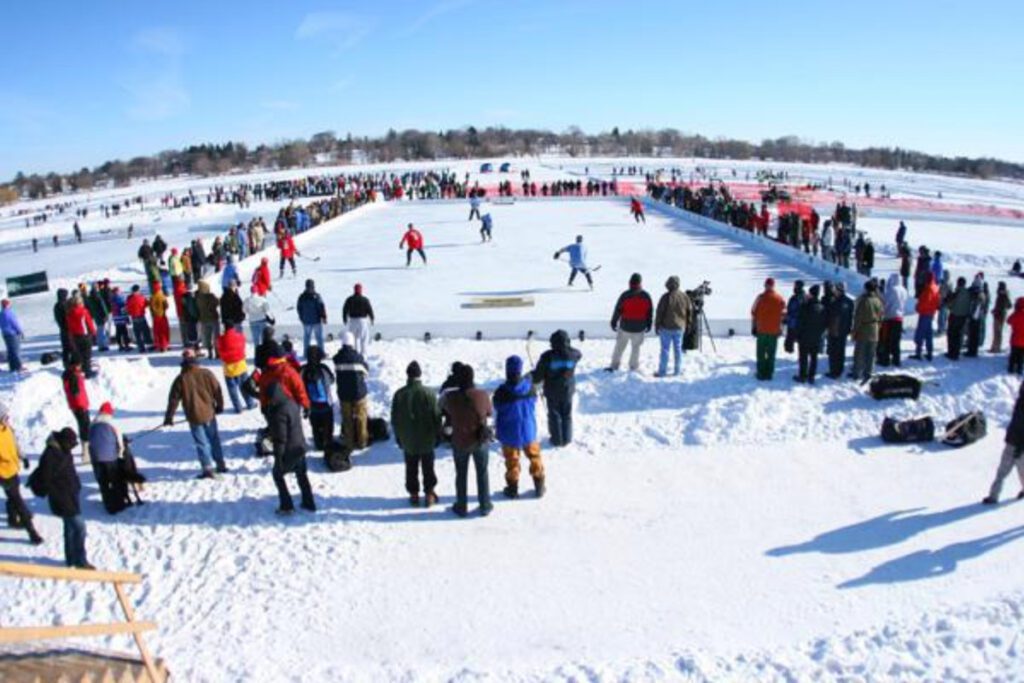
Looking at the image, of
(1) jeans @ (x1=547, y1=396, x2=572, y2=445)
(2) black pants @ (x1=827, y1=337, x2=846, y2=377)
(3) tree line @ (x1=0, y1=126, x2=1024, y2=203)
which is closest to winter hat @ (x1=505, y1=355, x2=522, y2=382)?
(1) jeans @ (x1=547, y1=396, x2=572, y2=445)

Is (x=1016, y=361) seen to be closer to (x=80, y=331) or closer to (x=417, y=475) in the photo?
(x=417, y=475)

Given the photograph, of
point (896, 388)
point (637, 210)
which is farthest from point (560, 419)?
point (637, 210)

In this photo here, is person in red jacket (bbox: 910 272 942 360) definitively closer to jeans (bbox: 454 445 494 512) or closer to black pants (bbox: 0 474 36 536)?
jeans (bbox: 454 445 494 512)

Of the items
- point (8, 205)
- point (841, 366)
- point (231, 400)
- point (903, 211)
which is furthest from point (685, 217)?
point (8, 205)

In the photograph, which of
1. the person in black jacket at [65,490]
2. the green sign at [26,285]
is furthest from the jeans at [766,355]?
the green sign at [26,285]

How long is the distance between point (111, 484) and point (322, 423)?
2.06 m

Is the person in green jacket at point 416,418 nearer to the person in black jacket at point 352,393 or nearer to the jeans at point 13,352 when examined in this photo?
the person in black jacket at point 352,393

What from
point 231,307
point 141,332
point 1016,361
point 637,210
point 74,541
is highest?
point 637,210

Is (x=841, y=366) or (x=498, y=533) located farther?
(x=841, y=366)

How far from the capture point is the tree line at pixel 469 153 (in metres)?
130

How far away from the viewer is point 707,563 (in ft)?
19.4

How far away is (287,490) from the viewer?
6.85m

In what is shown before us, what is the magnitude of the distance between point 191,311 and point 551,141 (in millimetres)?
163042

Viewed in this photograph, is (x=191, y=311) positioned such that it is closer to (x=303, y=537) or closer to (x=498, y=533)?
(x=303, y=537)
